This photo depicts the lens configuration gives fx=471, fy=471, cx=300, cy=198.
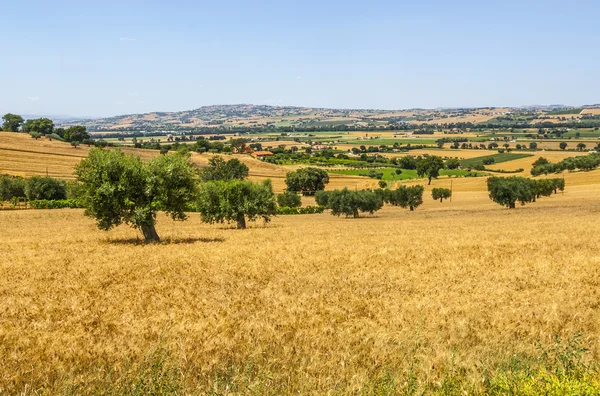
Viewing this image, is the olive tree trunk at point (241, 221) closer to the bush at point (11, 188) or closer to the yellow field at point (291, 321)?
the yellow field at point (291, 321)

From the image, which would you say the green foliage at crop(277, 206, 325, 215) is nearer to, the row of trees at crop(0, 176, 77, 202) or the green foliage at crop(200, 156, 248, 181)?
the row of trees at crop(0, 176, 77, 202)

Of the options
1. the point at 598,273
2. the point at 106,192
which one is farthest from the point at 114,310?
the point at 106,192

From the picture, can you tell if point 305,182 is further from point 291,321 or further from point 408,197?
point 291,321

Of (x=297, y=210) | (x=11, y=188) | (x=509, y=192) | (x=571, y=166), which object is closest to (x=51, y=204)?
(x=11, y=188)

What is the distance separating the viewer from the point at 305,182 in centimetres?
13250

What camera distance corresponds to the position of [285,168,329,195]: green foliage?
132 metres

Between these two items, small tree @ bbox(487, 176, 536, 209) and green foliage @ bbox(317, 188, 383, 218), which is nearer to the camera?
small tree @ bbox(487, 176, 536, 209)

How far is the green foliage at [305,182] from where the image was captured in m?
132

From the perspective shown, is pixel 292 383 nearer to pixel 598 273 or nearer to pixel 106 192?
pixel 598 273

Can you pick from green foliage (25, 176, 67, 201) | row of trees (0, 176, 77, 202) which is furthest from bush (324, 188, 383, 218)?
green foliage (25, 176, 67, 201)

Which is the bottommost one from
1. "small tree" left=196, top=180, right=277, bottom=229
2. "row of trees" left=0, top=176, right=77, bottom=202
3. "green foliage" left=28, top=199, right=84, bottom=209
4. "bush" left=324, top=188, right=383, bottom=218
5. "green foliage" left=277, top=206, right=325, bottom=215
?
"green foliage" left=277, top=206, right=325, bottom=215

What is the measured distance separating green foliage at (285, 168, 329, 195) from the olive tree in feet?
313

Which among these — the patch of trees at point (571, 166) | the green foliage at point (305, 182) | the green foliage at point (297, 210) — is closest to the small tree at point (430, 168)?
the patch of trees at point (571, 166)

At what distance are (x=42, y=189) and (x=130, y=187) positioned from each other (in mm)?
68717
